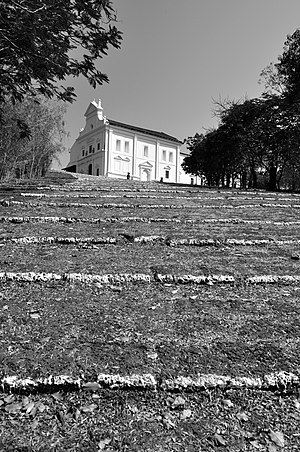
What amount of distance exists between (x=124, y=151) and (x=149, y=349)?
40730 millimetres

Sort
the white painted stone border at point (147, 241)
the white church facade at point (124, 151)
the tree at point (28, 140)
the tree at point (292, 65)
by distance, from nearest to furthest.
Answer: the white painted stone border at point (147, 241) < the tree at point (28, 140) < the tree at point (292, 65) < the white church facade at point (124, 151)

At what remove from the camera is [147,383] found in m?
1.15

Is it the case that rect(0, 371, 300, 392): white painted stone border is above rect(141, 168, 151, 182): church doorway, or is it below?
below

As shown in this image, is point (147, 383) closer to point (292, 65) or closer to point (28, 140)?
point (28, 140)

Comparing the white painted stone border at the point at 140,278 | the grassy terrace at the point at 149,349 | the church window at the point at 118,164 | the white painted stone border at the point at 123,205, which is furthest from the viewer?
the church window at the point at 118,164

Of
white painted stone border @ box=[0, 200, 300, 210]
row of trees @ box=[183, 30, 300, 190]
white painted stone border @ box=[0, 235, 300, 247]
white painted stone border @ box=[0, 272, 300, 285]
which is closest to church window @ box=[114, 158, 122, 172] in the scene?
row of trees @ box=[183, 30, 300, 190]

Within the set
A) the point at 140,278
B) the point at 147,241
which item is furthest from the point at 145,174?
the point at 140,278

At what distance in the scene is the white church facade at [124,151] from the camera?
39.7m

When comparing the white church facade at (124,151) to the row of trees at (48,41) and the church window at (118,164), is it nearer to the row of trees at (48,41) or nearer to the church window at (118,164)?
the church window at (118,164)

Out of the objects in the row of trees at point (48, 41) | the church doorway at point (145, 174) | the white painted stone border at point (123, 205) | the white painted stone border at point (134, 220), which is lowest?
the white painted stone border at point (134, 220)

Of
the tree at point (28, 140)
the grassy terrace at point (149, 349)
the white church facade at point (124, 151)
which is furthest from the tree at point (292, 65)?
the white church facade at point (124, 151)

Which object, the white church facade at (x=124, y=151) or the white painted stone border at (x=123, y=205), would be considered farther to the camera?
the white church facade at (x=124, y=151)

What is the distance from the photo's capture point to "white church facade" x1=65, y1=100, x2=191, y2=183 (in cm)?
3969

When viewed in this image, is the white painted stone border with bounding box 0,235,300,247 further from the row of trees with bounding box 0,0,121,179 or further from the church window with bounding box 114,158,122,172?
the church window with bounding box 114,158,122,172
